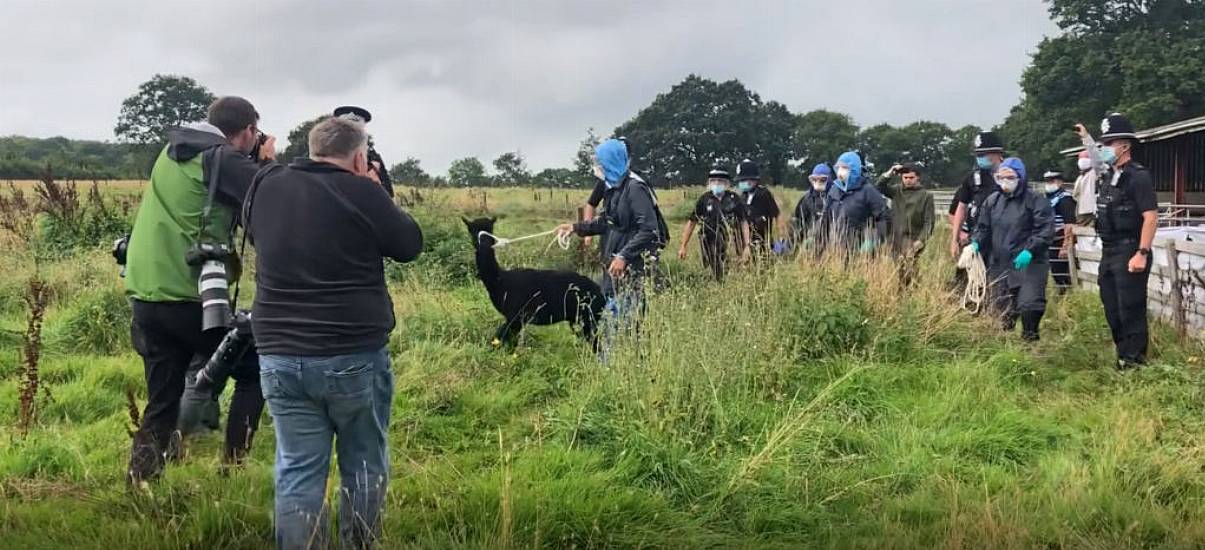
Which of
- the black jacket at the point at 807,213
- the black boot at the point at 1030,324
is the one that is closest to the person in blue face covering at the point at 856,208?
the black jacket at the point at 807,213

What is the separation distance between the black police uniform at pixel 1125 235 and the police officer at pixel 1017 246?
0.90 m

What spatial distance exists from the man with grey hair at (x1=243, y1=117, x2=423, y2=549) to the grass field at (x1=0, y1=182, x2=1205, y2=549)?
38 centimetres

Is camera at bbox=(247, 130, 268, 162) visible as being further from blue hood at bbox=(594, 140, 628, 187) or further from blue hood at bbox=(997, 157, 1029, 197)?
blue hood at bbox=(997, 157, 1029, 197)

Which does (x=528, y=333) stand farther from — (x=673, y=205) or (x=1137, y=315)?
(x=673, y=205)

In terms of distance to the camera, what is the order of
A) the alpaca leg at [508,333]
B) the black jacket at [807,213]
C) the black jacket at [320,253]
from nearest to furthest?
the black jacket at [320,253] < the alpaca leg at [508,333] < the black jacket at [807,213]

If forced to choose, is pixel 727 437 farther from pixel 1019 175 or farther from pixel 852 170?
pixel 852 170

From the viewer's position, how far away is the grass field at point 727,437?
318 cm

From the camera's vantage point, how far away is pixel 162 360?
356cm

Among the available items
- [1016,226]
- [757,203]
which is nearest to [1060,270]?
[1016,226]

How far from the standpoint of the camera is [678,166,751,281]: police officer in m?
7.80

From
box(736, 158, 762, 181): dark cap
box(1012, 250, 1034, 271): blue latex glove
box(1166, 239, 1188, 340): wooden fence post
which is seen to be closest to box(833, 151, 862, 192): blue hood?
box(736, 158, 762, 181): dark cap

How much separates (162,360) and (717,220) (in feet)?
17.5

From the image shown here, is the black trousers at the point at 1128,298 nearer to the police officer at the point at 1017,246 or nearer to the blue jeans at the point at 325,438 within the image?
the police officer at the point at 1017,246

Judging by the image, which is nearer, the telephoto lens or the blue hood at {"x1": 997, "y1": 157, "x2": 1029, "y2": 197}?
the telephoto lens
